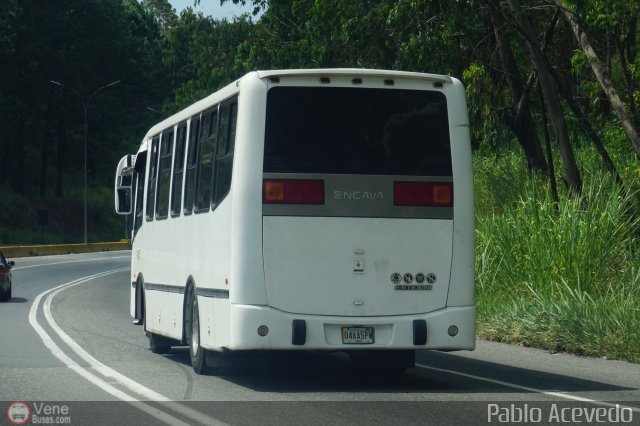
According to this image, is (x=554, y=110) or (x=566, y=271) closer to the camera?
(x=566, y=271)

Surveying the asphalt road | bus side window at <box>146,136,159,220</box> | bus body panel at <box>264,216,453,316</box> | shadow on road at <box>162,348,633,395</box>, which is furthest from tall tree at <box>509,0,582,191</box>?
bus body panel at <box>264,216,453,316</box>

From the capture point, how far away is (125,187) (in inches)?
768

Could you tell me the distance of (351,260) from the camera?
12539 mm

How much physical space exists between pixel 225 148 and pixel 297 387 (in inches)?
95.3

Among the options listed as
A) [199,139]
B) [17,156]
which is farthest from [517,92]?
[17,156]

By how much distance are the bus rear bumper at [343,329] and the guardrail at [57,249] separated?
151 feet

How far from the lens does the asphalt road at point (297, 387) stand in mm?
10423

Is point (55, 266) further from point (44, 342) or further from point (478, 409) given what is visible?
point (478, 409)

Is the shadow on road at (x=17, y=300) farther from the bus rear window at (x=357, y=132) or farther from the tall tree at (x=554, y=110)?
the bus rear window at (x=357, y=132)

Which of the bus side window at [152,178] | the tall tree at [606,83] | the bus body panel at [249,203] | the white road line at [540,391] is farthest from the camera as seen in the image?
the tall tree at [606,83]

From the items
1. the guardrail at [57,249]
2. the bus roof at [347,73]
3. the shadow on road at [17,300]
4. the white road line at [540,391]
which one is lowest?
the shadow on road at [17,300]

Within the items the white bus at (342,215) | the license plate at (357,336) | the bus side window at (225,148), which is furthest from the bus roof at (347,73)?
the license plate at (357,336)

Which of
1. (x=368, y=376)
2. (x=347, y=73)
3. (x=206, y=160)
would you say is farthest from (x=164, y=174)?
(x=347, y=73)

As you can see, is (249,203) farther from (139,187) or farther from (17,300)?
(17,300)
